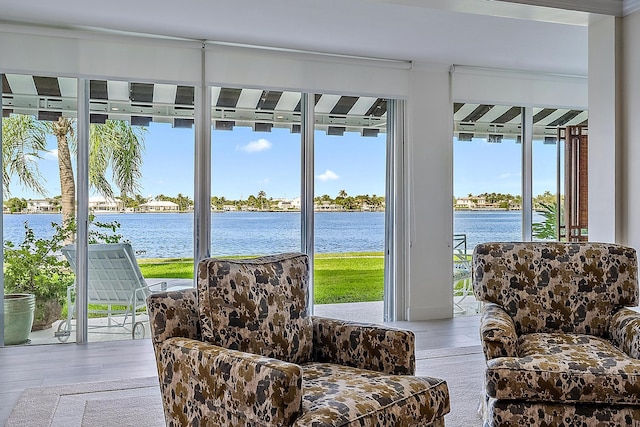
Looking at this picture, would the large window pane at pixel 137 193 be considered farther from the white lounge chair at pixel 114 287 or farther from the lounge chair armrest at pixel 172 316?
the lounge chair armrest at pixel 172 316

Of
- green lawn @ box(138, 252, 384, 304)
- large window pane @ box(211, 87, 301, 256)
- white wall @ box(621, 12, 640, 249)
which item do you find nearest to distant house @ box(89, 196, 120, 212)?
large window pane @ box(211, 87, 301, 256)

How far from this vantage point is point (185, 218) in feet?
15.8

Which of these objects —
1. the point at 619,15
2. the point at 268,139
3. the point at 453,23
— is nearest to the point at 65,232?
the point at 268,139

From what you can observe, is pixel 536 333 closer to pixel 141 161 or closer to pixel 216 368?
pixel 216 368

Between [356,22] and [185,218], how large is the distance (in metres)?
2.14

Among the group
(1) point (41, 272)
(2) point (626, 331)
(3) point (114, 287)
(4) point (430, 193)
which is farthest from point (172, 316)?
(4) point (430, 193)

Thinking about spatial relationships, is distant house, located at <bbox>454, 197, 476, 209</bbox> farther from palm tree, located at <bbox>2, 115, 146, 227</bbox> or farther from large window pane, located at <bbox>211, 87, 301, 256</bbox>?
palm tree, located at <bbox>2, 115, 146, 227</bbox>

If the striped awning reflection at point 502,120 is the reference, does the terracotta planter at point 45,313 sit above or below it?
below

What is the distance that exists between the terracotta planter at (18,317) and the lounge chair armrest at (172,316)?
107 inches

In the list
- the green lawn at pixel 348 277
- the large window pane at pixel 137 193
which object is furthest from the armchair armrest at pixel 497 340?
the large window pane at pixel 137 193

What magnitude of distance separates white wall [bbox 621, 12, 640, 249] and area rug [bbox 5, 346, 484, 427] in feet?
4.52

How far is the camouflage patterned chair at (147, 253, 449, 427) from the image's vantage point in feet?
6.02

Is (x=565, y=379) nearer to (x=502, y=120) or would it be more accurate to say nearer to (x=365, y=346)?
(x=365, y=346)

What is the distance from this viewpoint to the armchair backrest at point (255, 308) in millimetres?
2232
